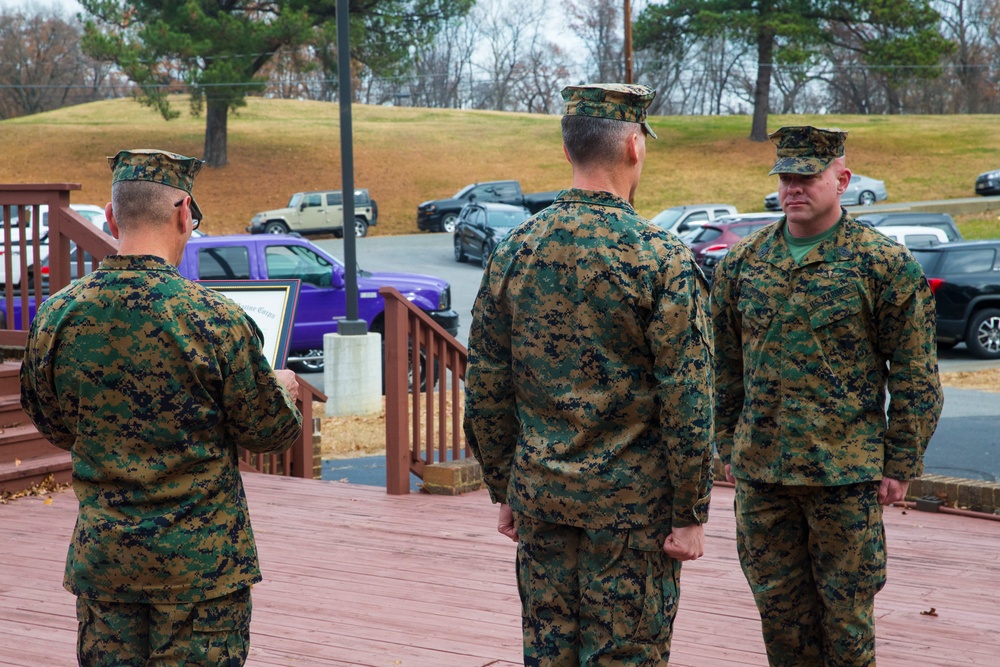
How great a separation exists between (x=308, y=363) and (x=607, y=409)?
38.5ft

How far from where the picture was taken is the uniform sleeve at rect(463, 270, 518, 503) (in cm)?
280

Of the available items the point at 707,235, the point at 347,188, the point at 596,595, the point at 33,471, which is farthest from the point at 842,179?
the point at 707,235

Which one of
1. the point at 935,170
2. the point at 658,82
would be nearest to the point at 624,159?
the point at 935,170

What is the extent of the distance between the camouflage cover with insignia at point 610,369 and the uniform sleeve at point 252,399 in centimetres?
60

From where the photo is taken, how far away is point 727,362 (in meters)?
3.74

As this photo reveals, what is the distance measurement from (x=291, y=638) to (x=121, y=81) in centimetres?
6528

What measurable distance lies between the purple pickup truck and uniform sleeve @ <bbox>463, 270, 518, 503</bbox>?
10.5 metres

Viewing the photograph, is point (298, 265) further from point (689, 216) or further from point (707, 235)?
point (689, 216)

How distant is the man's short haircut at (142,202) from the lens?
2676mm

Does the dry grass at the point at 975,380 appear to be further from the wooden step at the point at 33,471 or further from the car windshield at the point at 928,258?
the wooden step at the point at 33,471

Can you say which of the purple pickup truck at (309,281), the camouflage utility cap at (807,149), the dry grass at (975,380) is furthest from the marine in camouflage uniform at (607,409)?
the dry grass at (975,380)

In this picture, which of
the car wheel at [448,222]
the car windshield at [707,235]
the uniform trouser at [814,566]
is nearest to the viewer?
the uniform trouser at [814,566]

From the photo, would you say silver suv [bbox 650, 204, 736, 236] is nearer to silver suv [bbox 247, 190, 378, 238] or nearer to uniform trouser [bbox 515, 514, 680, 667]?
silver suv [bbox 247, 190, 378, 238]

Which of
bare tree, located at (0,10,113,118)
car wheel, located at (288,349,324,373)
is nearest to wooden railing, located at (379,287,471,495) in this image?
car wheel, located at (288,349,324,373)
